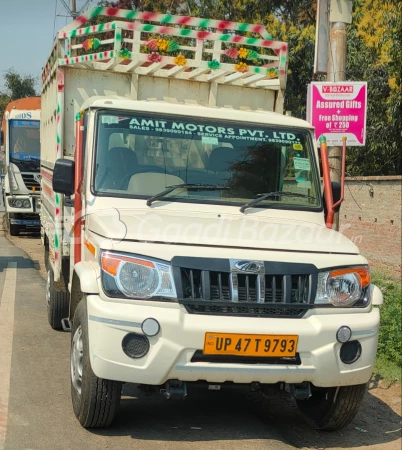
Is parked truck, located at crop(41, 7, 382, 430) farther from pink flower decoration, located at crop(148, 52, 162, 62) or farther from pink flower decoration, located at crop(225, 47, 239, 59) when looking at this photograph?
pink flower decoration, located at crop(225, 47, 239, 59)

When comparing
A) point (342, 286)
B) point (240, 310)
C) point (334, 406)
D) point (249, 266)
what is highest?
point (249, 266)

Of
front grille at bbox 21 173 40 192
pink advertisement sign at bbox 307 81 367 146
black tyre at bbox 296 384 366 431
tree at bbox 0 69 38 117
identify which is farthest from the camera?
tree at bbox 0 69 38 117

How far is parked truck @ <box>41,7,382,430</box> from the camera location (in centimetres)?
420

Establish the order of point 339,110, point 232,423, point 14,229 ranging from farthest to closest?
point 14,229
point 339,110
point 232,423

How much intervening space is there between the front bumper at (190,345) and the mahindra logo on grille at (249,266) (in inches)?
11.7

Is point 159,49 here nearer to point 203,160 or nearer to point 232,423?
point 203,160

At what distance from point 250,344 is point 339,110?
381 cm

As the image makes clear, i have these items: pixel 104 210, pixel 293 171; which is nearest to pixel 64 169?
pixel 104 210

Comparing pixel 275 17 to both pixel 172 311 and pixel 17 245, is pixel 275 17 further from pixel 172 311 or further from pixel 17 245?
pixel 172 311

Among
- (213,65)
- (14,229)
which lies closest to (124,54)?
(213,65)

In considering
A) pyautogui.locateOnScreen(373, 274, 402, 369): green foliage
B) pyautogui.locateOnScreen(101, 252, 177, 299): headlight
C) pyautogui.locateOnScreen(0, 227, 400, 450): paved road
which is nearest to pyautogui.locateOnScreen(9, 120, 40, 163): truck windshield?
pyautogui.locateOnScreen(373, 274, 402, 369): green foliage

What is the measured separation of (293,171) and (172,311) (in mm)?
1997

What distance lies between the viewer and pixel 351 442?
4898 mm

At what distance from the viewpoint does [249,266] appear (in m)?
4.32
